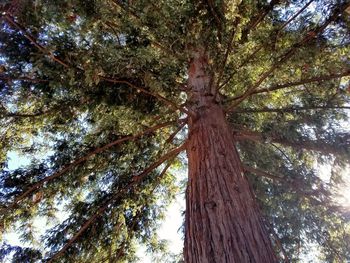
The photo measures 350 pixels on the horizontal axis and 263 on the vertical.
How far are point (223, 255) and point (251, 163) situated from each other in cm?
467

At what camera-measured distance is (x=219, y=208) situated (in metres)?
2.91

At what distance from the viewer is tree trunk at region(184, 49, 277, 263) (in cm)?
254

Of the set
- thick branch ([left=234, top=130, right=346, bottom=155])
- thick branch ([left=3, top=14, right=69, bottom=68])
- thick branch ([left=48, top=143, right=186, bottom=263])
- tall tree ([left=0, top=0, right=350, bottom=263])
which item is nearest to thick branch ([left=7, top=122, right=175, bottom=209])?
tall tree ([left=0, top=0, right=350, bottom=263])

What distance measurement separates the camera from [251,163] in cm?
695

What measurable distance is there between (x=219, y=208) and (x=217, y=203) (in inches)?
2.5

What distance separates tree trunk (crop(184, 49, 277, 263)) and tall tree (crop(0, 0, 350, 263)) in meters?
0.01

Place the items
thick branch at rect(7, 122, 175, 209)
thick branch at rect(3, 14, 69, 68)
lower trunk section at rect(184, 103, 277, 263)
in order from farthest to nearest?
thick branch at rect(7, 122, 175, 209) → thick branch at rect(3, 14, 69, 68) → lower trunk section at rect(184, 103, 277, 263)

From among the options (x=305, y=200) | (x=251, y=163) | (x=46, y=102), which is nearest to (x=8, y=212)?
(x=46, y=102)

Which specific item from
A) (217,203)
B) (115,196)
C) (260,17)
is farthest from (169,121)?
(217,203)

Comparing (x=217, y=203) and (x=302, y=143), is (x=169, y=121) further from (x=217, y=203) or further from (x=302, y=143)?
(x=217, y=203)

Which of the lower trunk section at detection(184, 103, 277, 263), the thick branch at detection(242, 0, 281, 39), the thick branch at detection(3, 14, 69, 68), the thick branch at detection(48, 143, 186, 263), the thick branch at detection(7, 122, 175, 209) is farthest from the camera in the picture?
the thick branch at detection(48, 143, 186, 263)

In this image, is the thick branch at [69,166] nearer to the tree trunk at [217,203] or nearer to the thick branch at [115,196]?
the thick branch at [115,196]

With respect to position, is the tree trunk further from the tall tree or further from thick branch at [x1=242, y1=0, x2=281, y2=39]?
thick branch at [x1=242, y1=0, x2=281, y2=39]

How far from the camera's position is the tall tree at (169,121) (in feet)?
10.7
